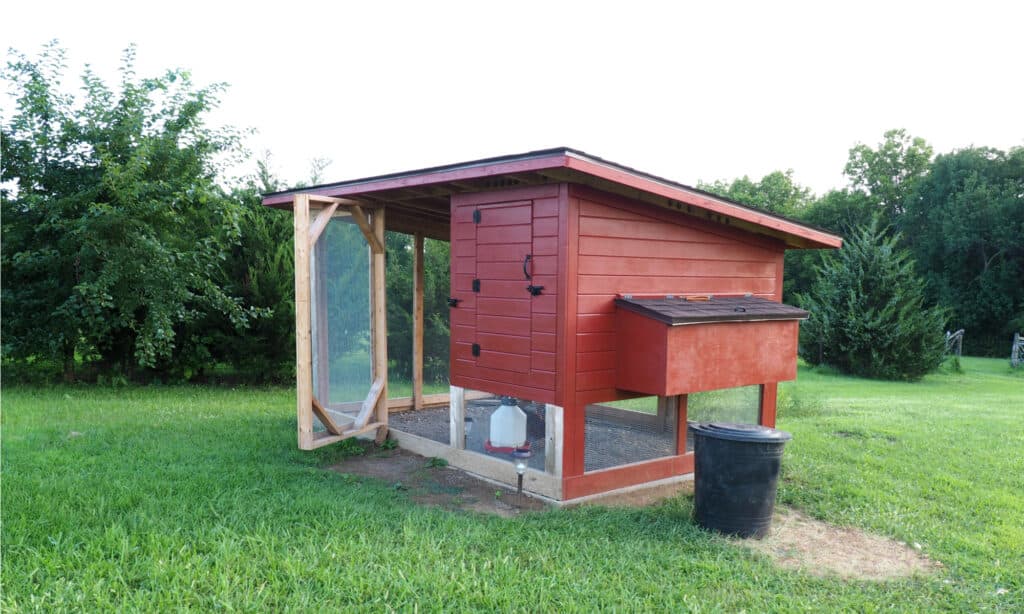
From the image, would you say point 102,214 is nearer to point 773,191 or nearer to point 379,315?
point 379,315

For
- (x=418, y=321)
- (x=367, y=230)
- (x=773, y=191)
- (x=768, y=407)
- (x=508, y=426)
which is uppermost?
(x=773, y=191)

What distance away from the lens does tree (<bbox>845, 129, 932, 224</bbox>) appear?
36.7 metres

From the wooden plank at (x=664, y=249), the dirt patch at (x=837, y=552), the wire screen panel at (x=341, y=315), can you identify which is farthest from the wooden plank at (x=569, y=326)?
the wire screen panel at (x=341, y=315)

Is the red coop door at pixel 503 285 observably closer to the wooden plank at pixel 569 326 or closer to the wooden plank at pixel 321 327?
the wooden plank at pixel 569 326

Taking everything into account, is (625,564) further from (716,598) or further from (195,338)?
(195,338)

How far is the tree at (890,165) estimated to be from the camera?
36.7 metres

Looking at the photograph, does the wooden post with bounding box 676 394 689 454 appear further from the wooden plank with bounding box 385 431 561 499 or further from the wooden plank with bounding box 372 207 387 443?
the wooden plank with bounding box 372 207 387 443

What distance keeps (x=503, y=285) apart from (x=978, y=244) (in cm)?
3031

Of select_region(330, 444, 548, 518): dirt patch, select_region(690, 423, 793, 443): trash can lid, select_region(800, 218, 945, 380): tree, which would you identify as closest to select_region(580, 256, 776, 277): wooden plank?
select_region(690, 423, 793, 443): trash can lid

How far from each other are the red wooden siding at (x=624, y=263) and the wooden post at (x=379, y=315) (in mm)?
2441

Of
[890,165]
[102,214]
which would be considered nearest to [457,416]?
[102,214]

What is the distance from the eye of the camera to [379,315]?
6.94 meters

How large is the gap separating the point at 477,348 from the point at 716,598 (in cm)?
299

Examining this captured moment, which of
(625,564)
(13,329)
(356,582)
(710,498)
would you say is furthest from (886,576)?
(13,329)
